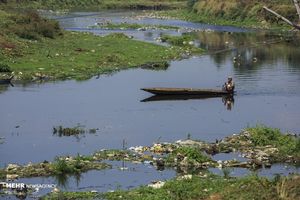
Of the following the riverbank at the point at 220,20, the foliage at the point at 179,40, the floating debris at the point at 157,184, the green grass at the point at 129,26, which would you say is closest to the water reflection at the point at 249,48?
the foliage at the point at 179,40

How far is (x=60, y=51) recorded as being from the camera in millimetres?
51344

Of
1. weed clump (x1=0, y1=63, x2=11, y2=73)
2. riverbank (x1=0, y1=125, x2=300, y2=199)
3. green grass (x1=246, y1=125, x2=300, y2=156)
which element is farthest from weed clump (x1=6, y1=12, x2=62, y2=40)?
green grass (x1=246, y1=125, x2=300, y2=156)

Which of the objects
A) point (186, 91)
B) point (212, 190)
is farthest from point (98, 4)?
point (212, 190)

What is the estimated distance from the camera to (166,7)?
132 meters

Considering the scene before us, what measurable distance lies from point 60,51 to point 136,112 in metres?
19.5

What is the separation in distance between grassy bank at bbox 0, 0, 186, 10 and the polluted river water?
67.7 metres

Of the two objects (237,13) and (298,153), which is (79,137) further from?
(237,13)

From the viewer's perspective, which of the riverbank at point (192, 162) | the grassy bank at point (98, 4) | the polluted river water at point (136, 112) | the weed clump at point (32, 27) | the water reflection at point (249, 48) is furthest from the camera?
the grassy bank at point (98, 4)

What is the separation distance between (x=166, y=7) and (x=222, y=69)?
83.8 m

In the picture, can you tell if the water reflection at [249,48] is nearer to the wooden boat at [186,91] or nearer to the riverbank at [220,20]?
the riverbank at [220,20]

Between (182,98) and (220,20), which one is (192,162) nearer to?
(182,98)

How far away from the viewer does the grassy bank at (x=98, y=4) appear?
116188mm

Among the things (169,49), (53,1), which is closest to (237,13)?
(169,49)

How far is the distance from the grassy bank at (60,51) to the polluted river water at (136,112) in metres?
1.94
